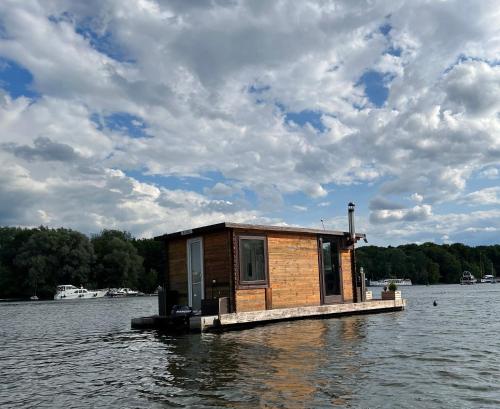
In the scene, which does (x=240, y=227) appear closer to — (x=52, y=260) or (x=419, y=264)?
(x=52, y=260)

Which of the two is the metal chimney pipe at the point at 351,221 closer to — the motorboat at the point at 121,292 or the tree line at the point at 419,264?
the motorboat at the point at 121,292

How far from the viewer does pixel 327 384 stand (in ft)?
33.2

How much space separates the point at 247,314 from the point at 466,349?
7689 mm

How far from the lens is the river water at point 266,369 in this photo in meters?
9.38

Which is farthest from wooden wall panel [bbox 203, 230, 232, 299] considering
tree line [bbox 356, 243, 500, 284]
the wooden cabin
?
tree line [bbox 356, 243, 500, 284]

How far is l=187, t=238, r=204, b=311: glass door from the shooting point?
2106cm

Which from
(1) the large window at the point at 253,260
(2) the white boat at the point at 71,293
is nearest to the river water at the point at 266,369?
(1) the large window at the point at 253,260

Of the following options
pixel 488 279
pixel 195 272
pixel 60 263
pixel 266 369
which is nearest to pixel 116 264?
pixel 60 263

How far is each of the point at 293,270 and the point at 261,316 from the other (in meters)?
3.16

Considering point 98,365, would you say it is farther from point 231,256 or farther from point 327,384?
point 231,256

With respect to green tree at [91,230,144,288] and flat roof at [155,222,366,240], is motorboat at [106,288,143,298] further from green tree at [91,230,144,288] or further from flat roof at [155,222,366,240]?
flat roof at [155,222,366,240]

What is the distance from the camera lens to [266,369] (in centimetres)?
1172

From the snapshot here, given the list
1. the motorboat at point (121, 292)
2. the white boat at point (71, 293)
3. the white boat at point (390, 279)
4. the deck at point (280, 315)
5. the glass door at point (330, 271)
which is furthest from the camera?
the white boat at point (390, 279)

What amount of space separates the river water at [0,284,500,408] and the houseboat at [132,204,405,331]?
53.6 inches
